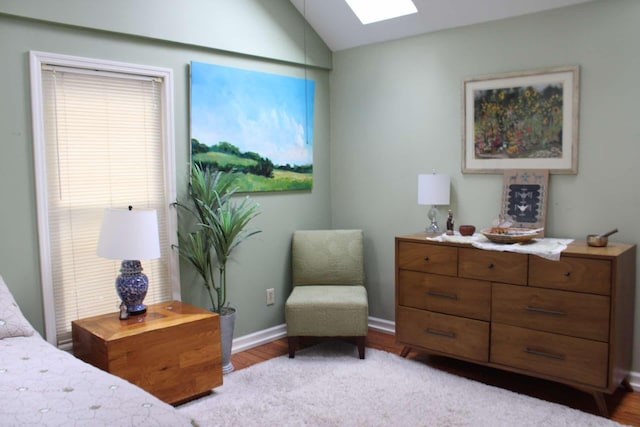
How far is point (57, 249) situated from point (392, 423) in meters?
1.97

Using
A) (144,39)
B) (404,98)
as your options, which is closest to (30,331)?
(144,39)

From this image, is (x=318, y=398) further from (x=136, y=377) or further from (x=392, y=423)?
(x=136, y=377)

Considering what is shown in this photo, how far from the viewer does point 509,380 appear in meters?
3.19

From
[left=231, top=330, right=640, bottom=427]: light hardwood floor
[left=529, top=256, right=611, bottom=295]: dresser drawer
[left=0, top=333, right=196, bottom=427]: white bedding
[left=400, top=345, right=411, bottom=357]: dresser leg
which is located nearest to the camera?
[left=0, top=333, right=196, bottom=427]: white bedding

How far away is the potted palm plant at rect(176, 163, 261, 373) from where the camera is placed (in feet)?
10.9

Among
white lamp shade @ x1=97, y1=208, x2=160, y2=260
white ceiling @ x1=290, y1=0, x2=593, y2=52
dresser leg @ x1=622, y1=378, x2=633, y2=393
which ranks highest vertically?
white ceiling @ x1=290, y1=0, x2=593, y2=52

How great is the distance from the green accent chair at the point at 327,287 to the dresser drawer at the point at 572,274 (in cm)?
112

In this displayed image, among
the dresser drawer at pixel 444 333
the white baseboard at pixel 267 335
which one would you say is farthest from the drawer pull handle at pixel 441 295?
the white baseboard at pixel 267 335

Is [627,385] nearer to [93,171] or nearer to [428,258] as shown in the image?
[428,258]

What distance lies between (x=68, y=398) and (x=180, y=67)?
2.21m

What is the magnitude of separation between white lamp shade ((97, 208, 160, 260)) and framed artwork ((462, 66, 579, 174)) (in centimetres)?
211

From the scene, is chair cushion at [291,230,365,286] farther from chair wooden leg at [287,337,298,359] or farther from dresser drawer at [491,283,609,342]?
dresser drawer at [491,283,609,342]

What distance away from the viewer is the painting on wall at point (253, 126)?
3.47 meters

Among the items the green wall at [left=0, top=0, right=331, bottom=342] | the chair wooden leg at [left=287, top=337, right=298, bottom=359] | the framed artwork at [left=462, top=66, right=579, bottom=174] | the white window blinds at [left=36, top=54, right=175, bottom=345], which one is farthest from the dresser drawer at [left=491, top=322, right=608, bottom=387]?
the white window blinds at [left=36, top=54, right=175, bottom=345]
